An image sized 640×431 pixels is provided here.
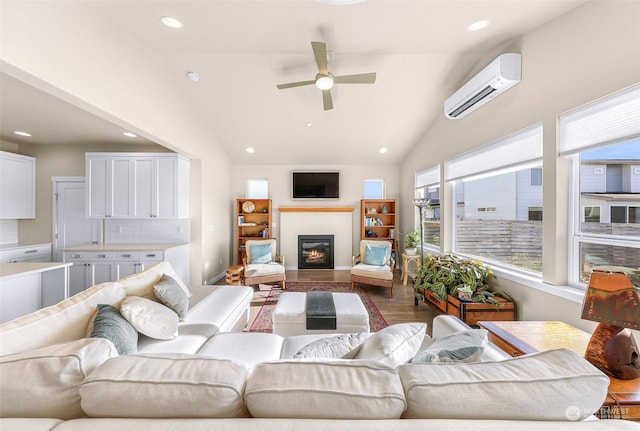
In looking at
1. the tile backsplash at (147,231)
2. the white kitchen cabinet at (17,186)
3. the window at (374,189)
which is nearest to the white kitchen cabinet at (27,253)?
the white kitchen cabinet at (17,186)

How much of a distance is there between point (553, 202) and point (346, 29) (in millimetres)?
2555

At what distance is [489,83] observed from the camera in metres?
2.58

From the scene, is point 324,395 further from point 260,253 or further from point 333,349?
point 260,253

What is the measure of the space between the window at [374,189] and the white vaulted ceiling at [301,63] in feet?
3.47

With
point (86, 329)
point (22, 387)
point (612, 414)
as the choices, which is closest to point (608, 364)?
point (612, 414)

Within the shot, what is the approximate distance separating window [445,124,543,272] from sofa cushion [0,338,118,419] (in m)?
3.46

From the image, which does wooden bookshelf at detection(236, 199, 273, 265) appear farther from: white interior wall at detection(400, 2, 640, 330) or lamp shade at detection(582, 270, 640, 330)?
lamp shade at detection(582, 270, 640, 330)

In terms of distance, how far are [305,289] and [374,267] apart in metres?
1.27

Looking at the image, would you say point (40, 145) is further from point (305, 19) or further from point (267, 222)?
point (305, 19)

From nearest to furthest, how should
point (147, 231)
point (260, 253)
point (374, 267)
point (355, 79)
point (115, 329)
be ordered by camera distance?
point (115, 329)
point (355, 79)
point (147, 231)
point (374, 267)
point (260, 253)

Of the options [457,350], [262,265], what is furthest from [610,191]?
[262,265]

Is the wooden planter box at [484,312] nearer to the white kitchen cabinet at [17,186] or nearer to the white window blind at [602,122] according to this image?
the white window blind at [602,122]

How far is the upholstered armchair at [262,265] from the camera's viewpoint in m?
4.22

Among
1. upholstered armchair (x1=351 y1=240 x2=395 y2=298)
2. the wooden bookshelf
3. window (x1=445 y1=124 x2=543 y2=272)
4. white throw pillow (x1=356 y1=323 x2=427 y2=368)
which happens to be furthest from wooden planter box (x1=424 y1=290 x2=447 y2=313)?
the wooden bookshelf
